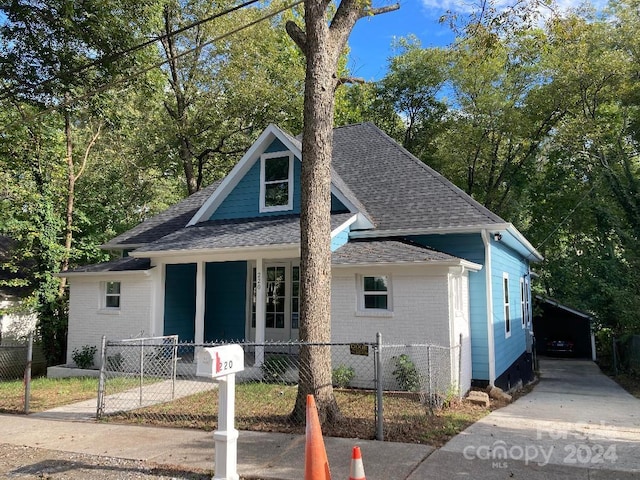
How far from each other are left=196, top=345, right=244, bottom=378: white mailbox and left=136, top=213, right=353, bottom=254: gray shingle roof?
20.6 feet

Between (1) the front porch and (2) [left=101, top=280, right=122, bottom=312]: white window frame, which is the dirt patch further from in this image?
(2) [left=101, top=280, right=122, bottom=312]: white window frame

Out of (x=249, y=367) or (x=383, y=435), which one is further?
(x=249, y=367)

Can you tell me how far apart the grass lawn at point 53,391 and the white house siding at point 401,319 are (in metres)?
4.95

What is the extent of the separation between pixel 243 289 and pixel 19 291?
31.6ft

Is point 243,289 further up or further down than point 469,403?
further up

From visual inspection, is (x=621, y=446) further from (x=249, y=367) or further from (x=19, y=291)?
(x=19, y=291)

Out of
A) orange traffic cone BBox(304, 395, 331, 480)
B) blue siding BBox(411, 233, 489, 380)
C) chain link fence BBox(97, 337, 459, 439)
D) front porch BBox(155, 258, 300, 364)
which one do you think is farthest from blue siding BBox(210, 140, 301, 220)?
orange traffic cone BBox(304, 395, 331, 480)

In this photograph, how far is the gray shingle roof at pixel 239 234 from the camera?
37.9 feet

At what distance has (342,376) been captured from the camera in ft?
33.7

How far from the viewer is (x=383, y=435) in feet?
20.6

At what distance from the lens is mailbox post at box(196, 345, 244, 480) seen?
174 inches

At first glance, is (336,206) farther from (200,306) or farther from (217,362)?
(217,362)

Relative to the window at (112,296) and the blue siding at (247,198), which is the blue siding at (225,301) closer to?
the blue siding at (247,198)

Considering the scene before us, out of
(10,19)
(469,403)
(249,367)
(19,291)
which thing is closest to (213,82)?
(19,291)
